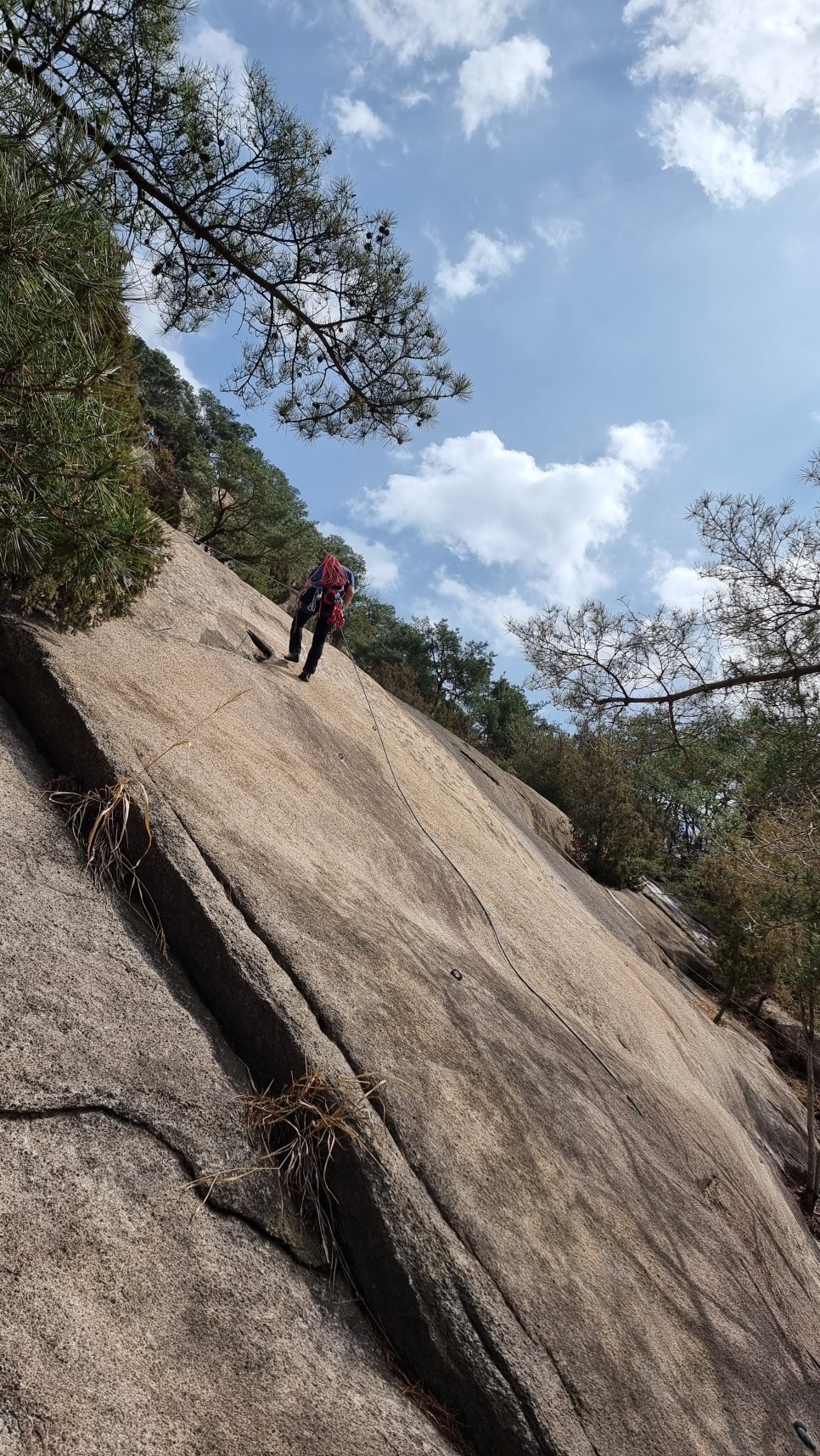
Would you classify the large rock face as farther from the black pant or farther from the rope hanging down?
the black pant

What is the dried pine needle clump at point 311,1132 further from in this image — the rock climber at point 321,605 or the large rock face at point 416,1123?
the rock climber at point 321,605

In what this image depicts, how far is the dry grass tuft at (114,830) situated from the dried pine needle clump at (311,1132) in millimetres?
762

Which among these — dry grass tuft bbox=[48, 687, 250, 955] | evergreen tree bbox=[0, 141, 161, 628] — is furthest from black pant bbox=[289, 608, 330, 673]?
dry grass tuft bbox=[48, 687, 250, 955]

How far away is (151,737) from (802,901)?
7688 millimetres

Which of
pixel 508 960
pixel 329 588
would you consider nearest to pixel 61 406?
pixel 508 960

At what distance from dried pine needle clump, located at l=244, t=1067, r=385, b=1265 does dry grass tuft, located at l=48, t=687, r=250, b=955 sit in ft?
2.50

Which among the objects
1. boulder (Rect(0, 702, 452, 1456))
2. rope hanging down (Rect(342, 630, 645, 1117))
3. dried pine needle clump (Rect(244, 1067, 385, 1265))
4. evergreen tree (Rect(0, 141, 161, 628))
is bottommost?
boulder (Rect(0, 702, 452, 1456))

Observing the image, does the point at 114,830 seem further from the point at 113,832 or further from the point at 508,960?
the point at 508,960

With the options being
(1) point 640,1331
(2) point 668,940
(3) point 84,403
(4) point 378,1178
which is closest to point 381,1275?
(4) point 378,1178

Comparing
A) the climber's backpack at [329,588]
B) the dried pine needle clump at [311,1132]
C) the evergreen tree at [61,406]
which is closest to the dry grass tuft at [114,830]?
the dried pine needle clump at [311,1132]

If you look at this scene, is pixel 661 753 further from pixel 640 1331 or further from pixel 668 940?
pixel 668 940

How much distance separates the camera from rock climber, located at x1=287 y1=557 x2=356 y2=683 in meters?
8.41

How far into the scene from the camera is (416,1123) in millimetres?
2977

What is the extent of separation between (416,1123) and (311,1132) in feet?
1.45
